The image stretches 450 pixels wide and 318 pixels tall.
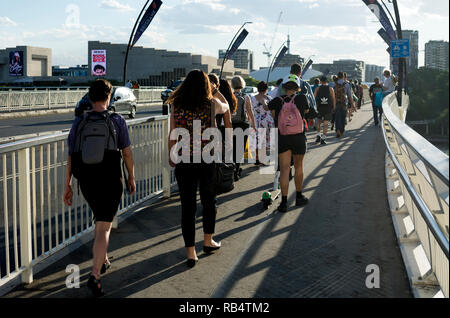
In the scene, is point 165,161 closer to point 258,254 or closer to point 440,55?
point 258,254

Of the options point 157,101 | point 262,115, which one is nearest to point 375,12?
point 262,115

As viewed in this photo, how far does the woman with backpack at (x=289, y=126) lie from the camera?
7.72m

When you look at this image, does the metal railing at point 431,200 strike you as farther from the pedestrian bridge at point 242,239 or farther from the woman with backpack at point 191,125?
the woman with backpack at point 191,125

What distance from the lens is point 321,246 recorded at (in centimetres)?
584

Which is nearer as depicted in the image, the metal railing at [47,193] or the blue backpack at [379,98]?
the metal railing at [47,193]

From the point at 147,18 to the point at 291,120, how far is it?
27.5 metres

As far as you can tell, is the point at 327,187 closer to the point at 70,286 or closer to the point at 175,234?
the point at 175,234

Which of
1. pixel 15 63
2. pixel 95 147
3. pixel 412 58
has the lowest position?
pixel 95 147

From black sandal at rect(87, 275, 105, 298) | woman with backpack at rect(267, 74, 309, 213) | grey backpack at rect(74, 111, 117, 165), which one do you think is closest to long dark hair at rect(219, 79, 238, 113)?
woman with backpack at rect(267, 74, 309, 213)

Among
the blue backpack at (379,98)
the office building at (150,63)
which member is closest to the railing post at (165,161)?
the blue backpack at (379,98)

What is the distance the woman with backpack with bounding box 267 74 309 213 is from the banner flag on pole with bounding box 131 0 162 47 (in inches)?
1060

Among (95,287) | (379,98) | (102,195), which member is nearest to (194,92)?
(102,195)

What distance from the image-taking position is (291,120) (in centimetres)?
772

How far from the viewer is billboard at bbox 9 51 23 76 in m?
101
